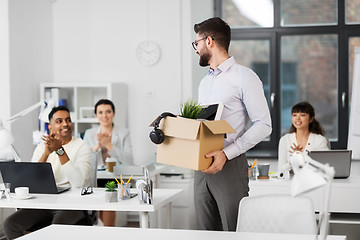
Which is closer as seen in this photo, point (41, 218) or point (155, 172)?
point (41, 218)

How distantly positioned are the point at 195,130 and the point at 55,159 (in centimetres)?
179

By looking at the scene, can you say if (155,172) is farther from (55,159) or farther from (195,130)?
(195,130)

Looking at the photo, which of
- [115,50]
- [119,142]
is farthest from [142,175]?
[115,50]

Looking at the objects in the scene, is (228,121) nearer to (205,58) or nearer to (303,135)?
(205,58)

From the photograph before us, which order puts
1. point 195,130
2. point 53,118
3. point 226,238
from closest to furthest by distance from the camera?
point 226,238, point 195,130, point 53,118

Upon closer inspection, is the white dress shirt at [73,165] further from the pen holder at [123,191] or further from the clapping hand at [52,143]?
the pen holder at [123,191]

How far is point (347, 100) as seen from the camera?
6.20 metres

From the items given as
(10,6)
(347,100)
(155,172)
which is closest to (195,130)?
(155,172)

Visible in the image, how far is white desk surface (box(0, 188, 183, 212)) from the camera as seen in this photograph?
3254 mm

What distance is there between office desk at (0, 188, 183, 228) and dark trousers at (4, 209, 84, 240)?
253mm

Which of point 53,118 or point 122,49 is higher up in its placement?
point 122,49

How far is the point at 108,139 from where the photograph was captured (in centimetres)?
560

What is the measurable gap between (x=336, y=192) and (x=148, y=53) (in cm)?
274

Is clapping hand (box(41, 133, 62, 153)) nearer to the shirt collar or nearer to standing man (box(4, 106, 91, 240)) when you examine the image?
standing man (box(4, 106, 91, 240))
